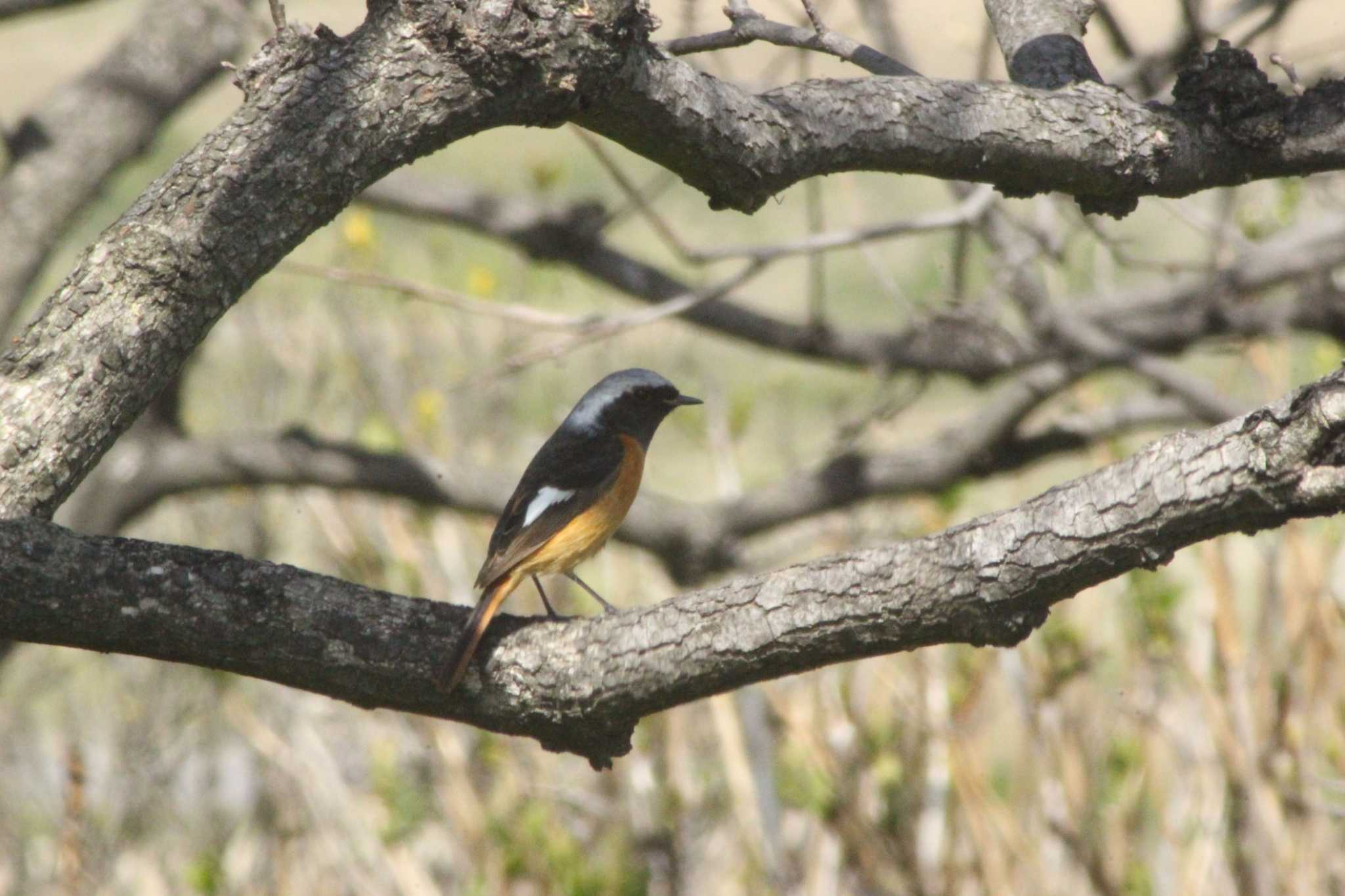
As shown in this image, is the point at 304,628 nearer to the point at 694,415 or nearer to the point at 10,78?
the point at 694,415

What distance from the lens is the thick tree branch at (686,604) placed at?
6.86 feet

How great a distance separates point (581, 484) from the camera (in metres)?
4.54

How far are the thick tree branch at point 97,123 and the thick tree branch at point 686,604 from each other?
4208 mm

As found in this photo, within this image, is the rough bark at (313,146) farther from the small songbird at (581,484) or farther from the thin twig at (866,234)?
the thin twig at (866,234)

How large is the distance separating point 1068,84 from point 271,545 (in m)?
5.81

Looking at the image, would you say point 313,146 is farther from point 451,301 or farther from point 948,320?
point 948,320

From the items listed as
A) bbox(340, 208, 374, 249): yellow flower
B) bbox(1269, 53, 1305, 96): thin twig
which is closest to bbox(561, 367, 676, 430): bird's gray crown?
bbox(340, 208, 374, 249): yellow flower

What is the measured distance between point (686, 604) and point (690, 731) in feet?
13.6

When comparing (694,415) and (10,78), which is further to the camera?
(10,78)

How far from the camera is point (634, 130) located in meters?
2.50

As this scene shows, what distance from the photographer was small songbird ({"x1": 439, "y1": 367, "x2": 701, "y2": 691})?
14.0ft

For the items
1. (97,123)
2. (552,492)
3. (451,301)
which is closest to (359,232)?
(97,123)

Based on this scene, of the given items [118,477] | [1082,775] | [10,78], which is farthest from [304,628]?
[10,78]

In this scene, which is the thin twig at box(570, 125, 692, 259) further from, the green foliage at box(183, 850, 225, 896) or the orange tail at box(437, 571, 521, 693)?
the green foliage at box(183, 850, 225, 896)
